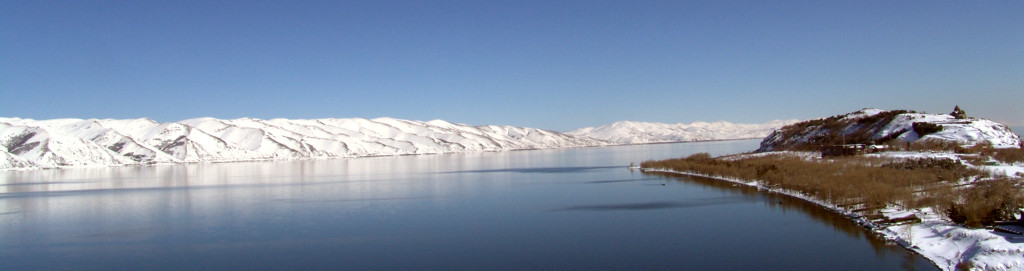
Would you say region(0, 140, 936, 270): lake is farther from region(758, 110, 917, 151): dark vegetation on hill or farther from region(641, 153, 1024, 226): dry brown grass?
region(758, 110, 917, 151): dark vegetation on hill

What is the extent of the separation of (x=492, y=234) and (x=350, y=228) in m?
6.14

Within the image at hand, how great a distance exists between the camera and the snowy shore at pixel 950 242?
15.7m

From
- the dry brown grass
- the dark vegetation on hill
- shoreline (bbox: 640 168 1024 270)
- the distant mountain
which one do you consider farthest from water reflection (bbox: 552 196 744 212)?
the dark vegetation on hill

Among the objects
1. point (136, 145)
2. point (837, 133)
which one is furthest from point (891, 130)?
point (136, 145)

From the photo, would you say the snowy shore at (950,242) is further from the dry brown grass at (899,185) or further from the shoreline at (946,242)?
the dry brown grass at (899,185)

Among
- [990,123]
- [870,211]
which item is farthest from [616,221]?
[990,123]

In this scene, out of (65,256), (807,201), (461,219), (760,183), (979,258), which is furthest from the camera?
(760,183)

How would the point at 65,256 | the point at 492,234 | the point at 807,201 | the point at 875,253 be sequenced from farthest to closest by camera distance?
the point at 807,201 < the point at 492,234 < the point at 65,256 < the point at 875,253

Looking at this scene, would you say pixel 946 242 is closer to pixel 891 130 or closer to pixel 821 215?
pixel 821 215

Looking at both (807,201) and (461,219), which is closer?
(461,219)

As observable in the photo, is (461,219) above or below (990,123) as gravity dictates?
below

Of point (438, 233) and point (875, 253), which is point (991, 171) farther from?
point (438, 233)

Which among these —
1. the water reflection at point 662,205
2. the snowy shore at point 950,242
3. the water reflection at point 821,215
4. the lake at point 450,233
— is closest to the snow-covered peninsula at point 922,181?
the snowy shore at point 950,242

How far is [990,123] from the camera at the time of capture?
6097cm
